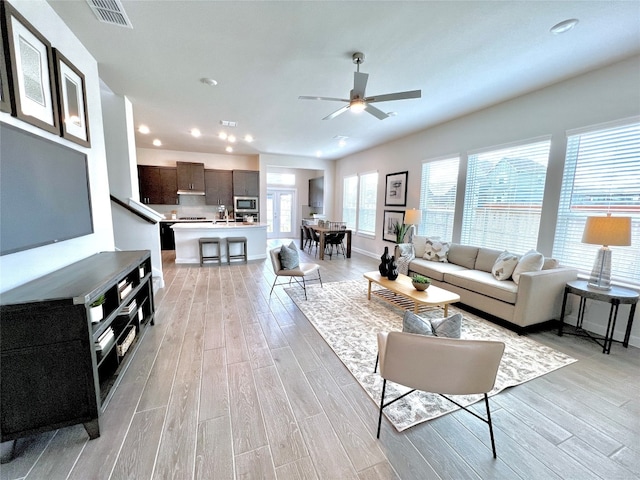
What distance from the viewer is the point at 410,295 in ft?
9.77

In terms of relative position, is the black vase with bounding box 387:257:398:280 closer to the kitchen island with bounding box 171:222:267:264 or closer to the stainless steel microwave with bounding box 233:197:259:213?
the kitchen island with bounding box 171:222:267:264

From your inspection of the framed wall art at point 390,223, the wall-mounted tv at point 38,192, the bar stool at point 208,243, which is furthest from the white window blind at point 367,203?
the wall-mounted tv at point 38,192

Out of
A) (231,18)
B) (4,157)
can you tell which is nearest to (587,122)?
(231,18)

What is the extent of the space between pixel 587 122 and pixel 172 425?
4.86 m

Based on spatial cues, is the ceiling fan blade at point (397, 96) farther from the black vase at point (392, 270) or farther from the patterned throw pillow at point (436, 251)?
the patterned throw pillow at point (436, 251)

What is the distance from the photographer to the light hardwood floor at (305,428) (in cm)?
138

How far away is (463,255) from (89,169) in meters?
4.90

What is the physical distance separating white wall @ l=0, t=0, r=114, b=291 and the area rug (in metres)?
2.34

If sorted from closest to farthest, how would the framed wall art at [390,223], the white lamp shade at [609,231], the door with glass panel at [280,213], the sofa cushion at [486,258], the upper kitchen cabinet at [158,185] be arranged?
the white lamp shade at [609,231] → the sofa cushion at [486,258] → the framed wall art at [390,223] → the upper kitchen cabinet at [158,185] → the door with glass panel at [280,213]

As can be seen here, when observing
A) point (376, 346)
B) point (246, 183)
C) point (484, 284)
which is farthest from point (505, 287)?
point (246, 183)

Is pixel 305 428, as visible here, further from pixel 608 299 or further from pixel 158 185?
pixel 158 185

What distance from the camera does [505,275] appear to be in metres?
3.27

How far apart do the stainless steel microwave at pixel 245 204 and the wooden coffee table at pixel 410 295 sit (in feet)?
17.4

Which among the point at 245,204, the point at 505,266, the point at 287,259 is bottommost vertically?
the point at 287,259
